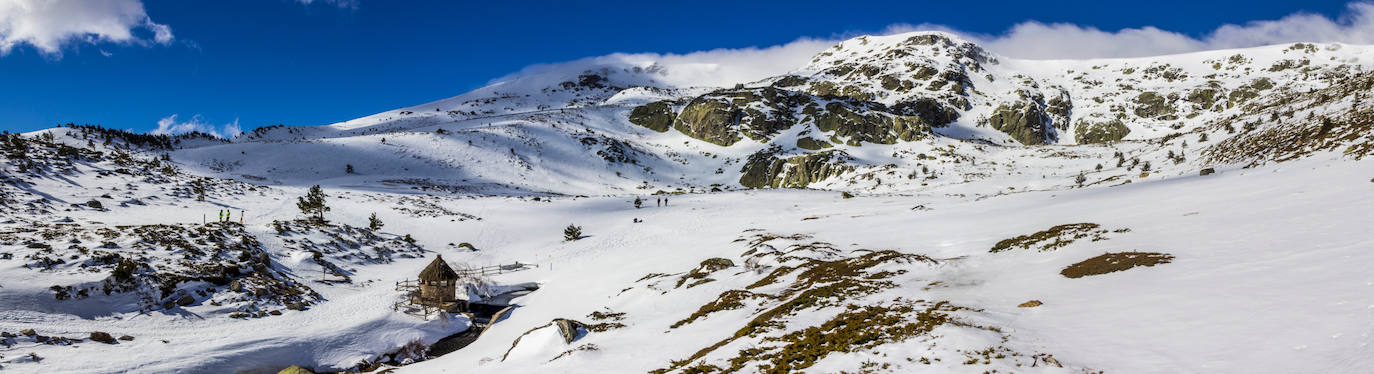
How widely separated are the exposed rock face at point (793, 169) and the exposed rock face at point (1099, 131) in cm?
7504

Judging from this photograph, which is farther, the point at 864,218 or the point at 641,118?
the point at 641,118

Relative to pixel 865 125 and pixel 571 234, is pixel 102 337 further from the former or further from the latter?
pixel 865 125

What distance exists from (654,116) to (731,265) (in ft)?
383

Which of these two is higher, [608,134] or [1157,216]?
[608,134]

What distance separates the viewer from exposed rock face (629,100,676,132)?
452ft

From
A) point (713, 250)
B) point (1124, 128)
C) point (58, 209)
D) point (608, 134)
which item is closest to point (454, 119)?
point (608, 134)

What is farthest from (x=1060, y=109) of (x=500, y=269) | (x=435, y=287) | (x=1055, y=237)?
(x=435, y=287)

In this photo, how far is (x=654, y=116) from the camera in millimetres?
140625

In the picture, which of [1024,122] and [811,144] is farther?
[1024,122]

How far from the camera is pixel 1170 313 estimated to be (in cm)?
922

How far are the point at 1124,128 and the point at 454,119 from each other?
512 feet

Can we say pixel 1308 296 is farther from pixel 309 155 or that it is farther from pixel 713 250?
pixel 309 155

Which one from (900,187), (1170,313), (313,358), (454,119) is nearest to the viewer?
(1170,313)

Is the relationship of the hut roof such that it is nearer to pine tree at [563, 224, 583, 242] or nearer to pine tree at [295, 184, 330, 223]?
pine tree at [563, 224, 583, 242]
